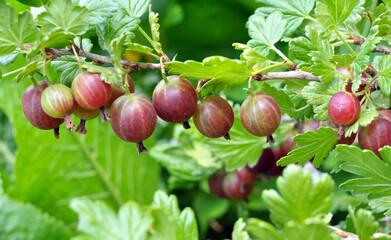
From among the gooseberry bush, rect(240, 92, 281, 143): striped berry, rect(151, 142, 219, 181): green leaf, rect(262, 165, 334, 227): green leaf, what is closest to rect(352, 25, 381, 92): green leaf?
the gooseberry bush

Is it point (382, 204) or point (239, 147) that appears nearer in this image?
point (382, 204)

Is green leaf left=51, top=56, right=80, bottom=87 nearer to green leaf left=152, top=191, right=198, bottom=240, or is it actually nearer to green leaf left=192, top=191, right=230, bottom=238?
green leaf left=152, top=191, right=198, bottom=240

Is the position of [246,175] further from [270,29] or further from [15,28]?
[15,28]

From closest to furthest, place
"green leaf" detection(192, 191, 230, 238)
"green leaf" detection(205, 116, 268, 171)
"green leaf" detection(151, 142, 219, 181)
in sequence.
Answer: "green leaf" detection(205, 116, 268, 171) → "green leaf" detection(151, 142, 219, 181) → "green leaf" detection(192, 191, 230, 238)

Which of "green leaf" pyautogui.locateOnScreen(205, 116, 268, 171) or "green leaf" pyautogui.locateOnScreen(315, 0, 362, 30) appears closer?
"green leaf" pyautogui.locateOnScreen(315, 0, 362, 30)

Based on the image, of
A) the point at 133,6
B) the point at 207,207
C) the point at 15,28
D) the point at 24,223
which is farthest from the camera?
the point at 207,207

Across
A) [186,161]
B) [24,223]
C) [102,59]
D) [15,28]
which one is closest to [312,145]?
[102,59]

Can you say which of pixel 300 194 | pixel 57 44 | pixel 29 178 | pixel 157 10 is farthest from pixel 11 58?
pixel 157 10

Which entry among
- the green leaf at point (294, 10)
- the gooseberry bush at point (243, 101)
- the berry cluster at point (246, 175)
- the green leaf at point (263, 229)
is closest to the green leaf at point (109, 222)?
the gooseberry bush at point (243, 101)
